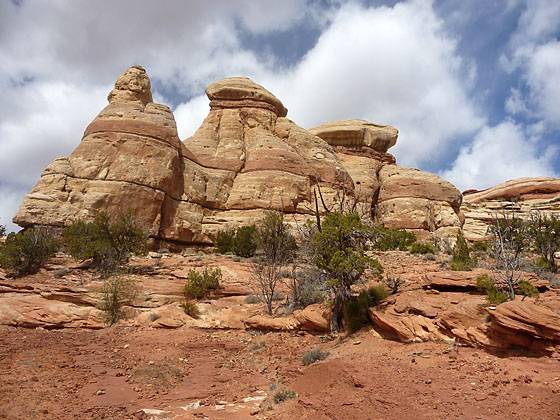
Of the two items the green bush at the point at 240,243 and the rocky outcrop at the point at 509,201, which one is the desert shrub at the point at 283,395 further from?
the rocky outcrop at the point at 509,201

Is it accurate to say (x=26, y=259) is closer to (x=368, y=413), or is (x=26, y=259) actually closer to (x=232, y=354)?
(x=232, y=354)

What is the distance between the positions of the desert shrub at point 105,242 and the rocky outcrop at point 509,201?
30174 millimetres

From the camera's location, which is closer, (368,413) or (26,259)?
(368,413)

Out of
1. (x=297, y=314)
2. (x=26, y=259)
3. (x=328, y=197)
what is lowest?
(x=297, y=314)

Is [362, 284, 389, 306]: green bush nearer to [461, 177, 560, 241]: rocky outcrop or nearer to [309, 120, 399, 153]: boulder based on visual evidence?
[461, 177, 560, 241]: rocky outcrop

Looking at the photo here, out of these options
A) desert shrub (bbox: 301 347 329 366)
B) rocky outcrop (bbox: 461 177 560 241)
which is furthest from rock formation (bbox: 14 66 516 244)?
desert shrub (bbox: 301 347 329 366)

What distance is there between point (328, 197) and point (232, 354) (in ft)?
73.8

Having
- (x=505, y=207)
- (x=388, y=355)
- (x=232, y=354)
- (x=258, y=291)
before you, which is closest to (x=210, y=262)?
(x=258, y=291)

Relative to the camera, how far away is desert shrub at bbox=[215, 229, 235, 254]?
26.9 m

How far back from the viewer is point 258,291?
17609 millimetres

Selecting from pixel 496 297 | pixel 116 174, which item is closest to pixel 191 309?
pixel 496 297

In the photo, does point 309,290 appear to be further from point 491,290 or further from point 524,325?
point 524,325

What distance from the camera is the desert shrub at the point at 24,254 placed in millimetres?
19641

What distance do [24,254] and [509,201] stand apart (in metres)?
50.9
